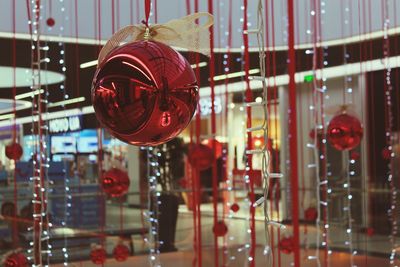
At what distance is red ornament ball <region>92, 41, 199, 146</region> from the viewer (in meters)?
1.23

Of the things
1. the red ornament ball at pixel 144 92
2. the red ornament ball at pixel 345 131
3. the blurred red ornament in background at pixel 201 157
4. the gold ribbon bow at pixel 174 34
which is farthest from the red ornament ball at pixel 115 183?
the red ornament ball at pixel 144 92

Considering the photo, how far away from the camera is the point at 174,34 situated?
55.5 inches

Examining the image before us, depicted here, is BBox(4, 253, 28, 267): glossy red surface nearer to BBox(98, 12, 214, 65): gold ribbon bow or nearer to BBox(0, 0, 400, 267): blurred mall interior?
BBox(0, 0, 400, 267): blurred mall interior

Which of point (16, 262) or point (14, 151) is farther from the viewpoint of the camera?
point (14, 151)

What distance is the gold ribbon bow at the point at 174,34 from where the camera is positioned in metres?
1.40

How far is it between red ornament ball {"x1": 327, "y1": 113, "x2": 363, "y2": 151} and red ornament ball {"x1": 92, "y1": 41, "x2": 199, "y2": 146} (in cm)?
201

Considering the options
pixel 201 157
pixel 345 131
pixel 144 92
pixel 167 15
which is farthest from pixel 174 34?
pixel 167 15

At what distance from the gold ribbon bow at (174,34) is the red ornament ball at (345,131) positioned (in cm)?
187

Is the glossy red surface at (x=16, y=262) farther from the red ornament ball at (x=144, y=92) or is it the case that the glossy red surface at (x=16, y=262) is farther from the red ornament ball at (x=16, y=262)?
the red ornament ball at (x=144, y=92)

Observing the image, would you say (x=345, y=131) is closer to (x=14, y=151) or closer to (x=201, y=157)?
(x=201, y=157)

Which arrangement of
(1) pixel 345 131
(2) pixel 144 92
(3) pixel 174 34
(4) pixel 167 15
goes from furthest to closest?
1. (4) pixel 167 15
2. (1) pixel 345 131
3. (3) pixel 174 34
4. (2) pixel 144 92

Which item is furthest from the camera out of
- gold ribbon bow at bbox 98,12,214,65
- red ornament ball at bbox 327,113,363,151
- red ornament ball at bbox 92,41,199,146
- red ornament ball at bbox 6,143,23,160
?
red ornament ball at bbox 6,143,23,160

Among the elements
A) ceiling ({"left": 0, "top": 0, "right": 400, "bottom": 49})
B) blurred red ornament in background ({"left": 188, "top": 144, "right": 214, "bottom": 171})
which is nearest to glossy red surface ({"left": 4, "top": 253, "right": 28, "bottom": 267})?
blurred red ornament in background ({"left": 188, "top": 144, "right": 214, "bottom": 171})

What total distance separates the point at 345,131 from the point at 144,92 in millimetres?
2121
